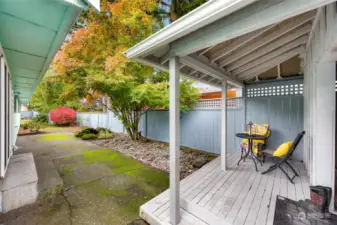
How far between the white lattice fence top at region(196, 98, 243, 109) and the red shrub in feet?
39.6

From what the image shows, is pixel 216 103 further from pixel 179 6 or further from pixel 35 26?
pixel 35 26

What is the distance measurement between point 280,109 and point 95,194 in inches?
178

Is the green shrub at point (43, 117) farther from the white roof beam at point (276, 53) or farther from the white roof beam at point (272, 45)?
the white roof beam at point (276, 53)

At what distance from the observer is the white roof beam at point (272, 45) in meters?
2.27

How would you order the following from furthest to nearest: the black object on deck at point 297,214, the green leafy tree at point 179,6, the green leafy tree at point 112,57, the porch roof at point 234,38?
the green leafy tree at point 179,6, the green leafy tree at point 112,57, the black object on deck at point 297,214, the porch roof at point 234,38

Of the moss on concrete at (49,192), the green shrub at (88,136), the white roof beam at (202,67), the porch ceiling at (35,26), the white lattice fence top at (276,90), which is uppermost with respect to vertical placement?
the porch ceiling at (35,26)

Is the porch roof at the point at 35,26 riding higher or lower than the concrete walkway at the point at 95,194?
higher

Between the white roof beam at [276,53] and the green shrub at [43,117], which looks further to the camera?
the green shrub at [43,117]

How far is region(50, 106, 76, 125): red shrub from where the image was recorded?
12.8 metres

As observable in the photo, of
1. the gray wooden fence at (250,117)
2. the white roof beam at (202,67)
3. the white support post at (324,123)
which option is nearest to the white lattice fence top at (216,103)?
the gray wooden fence at (250,117)

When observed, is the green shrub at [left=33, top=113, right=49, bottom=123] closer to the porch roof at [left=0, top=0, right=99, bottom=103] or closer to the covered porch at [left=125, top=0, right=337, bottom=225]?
the porch roof at [left=0, top=0, right=99, bottom=103]

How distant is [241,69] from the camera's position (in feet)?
11.2

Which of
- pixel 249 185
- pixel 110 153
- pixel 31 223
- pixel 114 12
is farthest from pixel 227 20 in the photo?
pixel 110 153

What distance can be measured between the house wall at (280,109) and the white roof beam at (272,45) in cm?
167
